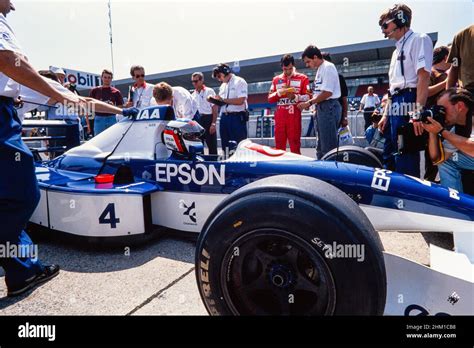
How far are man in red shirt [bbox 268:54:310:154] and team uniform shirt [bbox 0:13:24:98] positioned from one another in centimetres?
329

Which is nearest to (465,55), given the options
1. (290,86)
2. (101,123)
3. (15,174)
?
(290,86)

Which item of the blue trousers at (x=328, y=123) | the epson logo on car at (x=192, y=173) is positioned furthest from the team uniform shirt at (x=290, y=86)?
the epson logo on car at (x=192, y=173)

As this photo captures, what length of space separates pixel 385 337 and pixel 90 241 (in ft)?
7.09

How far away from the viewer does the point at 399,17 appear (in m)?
2.90

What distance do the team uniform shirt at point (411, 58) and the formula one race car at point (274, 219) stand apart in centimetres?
132

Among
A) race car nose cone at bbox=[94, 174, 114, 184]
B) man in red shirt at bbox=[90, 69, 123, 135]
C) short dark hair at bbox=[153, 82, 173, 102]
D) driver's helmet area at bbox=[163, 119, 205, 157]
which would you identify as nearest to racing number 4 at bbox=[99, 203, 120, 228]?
race car nose cone at bbox=[94, 174, 114, 184]

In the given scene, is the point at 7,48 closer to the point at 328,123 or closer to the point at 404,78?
the point at 404,78

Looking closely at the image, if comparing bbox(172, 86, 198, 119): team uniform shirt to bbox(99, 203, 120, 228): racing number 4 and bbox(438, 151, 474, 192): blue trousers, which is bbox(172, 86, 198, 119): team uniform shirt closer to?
bbox(99, 203, 120, 228): racing number 4

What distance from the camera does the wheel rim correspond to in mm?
1308

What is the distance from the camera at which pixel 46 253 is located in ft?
8.38

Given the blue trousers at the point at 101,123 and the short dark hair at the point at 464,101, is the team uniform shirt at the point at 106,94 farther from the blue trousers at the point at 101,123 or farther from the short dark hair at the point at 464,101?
the short dark hair at the point at 464,101

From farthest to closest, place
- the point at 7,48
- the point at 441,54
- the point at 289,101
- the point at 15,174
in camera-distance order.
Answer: the point at 289,101 < the point at 441,54 < the point at 15,174 < the point at 7,48

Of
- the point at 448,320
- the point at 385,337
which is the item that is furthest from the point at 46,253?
the point at 448,320

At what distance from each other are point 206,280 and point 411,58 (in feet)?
8.99
